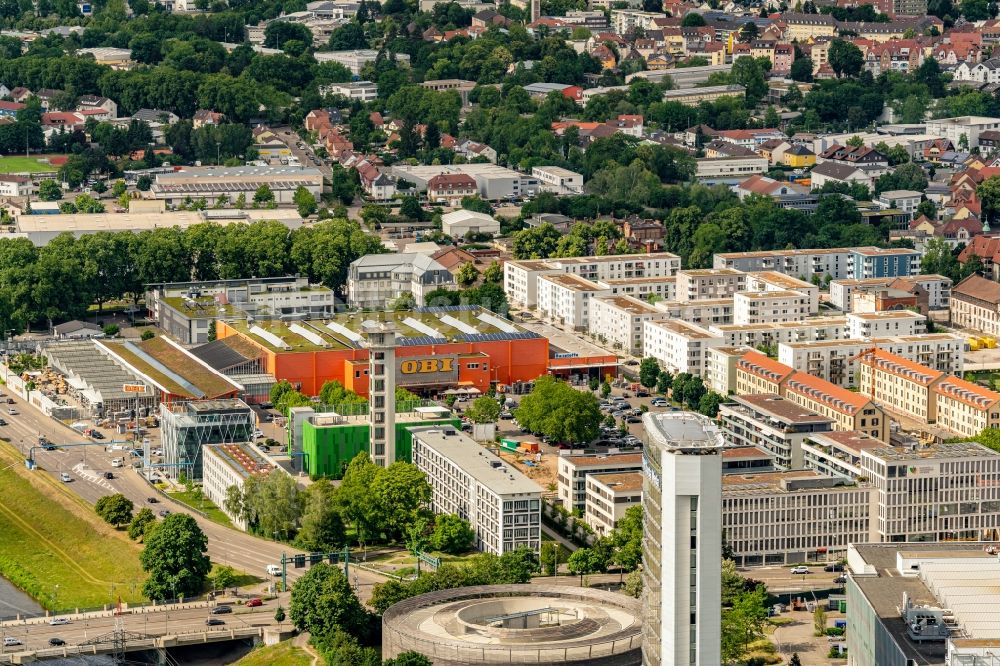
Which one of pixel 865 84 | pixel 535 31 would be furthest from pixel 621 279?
pixel 535 31

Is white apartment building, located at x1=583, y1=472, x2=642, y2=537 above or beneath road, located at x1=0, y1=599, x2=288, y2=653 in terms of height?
above

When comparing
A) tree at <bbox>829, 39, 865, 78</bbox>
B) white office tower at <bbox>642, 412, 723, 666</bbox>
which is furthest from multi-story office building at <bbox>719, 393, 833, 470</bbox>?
tree at <bbox>829, 39, 865, 78</bbox>

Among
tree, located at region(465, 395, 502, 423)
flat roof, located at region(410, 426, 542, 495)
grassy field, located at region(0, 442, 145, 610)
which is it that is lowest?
grassy field, located at region(0, 442, 145, 610)

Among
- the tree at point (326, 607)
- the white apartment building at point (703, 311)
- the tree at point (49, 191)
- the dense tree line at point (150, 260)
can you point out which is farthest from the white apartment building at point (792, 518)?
the tree at point (49, 191)

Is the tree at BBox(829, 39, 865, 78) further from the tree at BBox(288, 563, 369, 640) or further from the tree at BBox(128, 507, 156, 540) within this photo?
the tree at BBox(288, 563, 369, 640)

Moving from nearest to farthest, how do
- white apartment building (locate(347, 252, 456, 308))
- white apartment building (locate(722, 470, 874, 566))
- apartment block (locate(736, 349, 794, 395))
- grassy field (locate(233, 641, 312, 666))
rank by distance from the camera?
grassy field (locate(233, 641, 312, 666)) → white apartment building (locate(722, 470, 874, 566)) → apartment block (locate(736, 349, 794, 395)) → white apartment building (locate(347, 252, 456, 308))

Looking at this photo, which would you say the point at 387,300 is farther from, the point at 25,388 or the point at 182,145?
the point at 182,145

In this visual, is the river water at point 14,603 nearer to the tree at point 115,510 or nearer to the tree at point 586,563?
the tree at point 115,510
